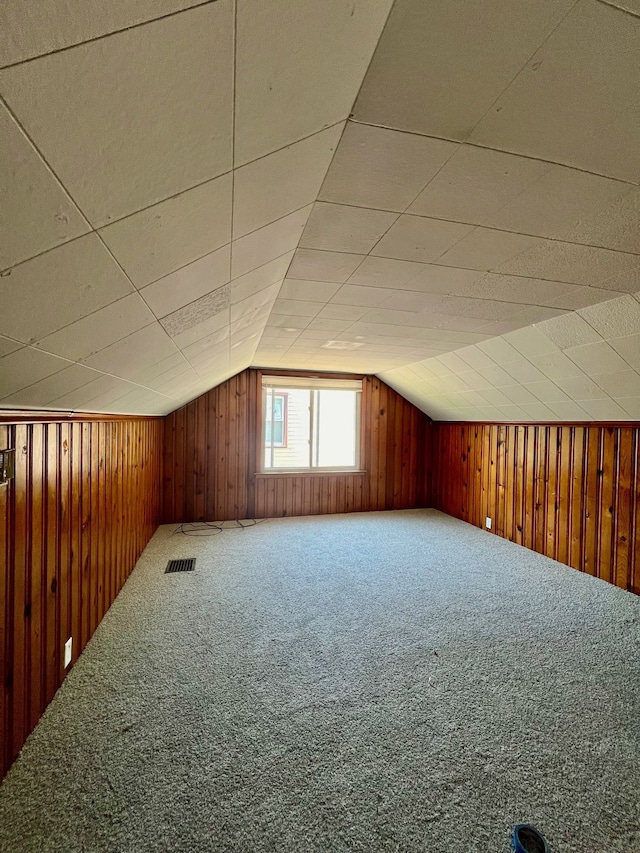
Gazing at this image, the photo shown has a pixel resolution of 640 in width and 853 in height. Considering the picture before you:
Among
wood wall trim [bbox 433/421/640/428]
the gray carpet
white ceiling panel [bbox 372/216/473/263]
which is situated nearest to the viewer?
the gray carpet

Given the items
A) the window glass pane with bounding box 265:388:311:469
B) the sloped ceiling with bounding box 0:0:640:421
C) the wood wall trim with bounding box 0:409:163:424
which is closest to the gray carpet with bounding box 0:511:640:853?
the wood wall trim with bounding box 0:409:163:424

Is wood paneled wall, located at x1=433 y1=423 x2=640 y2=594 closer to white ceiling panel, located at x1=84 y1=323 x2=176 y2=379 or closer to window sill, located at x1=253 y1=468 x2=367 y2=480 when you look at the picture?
window sill, located at x1=253 y1=468 x2=367 y2=480

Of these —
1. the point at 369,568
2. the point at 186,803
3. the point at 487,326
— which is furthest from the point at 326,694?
the point at 487,326

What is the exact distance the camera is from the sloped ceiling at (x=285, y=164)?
0.50 metres

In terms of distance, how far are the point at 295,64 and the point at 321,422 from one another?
4570 millimetres

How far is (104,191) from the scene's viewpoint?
63 cm

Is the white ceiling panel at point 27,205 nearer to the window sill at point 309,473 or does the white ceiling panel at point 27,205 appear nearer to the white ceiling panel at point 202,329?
the white ceiling panel at point 202,329

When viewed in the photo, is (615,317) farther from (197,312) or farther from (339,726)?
(339,726)

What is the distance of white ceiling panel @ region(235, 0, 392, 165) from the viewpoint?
1.88ft

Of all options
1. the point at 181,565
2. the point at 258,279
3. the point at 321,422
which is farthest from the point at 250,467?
the point at 258,279

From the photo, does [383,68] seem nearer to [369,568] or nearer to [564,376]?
[564,376]

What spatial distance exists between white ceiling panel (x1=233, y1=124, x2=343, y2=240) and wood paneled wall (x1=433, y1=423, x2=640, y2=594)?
3.10 metres

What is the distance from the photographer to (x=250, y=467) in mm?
4777

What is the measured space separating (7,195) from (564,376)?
10.7 ft
